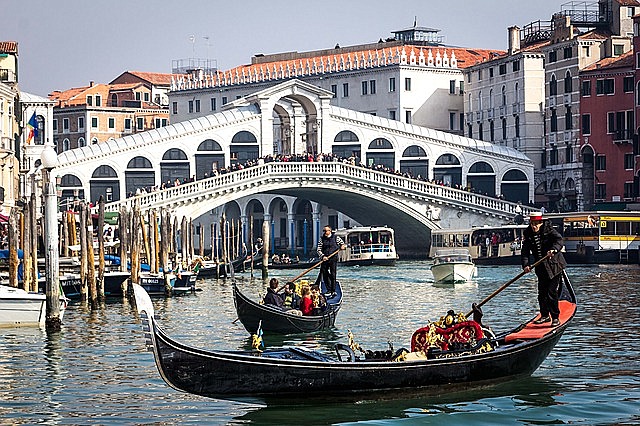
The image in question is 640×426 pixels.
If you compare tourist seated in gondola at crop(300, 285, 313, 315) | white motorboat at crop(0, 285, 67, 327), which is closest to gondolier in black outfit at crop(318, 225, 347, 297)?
tourist seated in gondola at crop(300, 285, 313, 315)

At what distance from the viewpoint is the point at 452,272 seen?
2684 cm

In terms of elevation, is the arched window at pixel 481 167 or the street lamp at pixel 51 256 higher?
the arched window at pixel 481 167

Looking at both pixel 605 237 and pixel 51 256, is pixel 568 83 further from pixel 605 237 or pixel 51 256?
pixel 51 256

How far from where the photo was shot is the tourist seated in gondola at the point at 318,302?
1530 cm

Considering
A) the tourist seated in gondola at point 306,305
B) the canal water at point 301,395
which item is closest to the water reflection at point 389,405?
the canal water at point 301,395

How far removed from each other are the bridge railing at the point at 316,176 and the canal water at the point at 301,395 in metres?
12.9

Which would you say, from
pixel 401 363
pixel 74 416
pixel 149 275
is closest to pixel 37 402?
pixel 74 416

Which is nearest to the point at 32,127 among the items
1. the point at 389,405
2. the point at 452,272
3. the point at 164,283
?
the point at 452,272

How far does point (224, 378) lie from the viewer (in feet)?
32.2

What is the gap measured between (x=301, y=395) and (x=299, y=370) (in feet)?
0.67

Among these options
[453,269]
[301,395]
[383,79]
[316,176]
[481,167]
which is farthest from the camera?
[383,79]

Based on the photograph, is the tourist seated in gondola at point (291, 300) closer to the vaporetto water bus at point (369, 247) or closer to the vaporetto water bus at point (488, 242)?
the vaporetto water bus at point (488, 242)

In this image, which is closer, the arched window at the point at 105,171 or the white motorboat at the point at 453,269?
the white motorboat at the point at 453,269

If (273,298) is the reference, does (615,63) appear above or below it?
above
